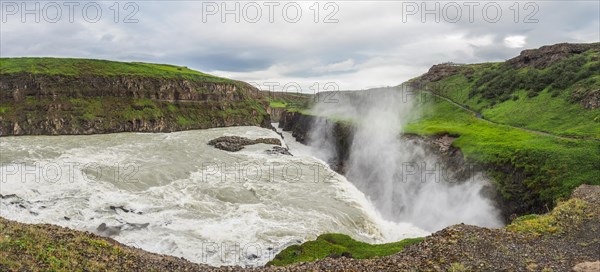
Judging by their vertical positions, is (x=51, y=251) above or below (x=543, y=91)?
below

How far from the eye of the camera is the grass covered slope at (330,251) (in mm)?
20453

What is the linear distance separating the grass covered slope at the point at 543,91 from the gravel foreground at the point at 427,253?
26.2 m

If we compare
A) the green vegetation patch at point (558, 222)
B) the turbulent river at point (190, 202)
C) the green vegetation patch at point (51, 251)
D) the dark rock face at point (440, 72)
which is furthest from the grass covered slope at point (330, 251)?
the dark rock face at point (440, 72)

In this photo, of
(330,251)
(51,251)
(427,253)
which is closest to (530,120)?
(330,251)

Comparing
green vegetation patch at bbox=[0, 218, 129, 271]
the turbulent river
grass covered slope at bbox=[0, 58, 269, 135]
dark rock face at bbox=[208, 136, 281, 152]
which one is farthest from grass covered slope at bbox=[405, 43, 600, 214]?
grass covered slope at bbox=[0, 58, 269, 135]

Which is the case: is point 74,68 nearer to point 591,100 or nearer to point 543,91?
point 543,91

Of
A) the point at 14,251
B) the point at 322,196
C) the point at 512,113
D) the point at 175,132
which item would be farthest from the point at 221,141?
the point at 14,251

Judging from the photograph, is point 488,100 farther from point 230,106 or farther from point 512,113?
point 230,106

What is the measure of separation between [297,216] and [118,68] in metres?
93.7

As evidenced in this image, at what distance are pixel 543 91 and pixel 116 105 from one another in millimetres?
93160

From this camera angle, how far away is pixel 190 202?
34.5 m

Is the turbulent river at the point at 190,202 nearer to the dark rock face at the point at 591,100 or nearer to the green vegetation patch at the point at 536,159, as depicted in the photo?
the green vegetation patch at the point at 536,159

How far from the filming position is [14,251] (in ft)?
48.9

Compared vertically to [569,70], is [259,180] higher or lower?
lower
